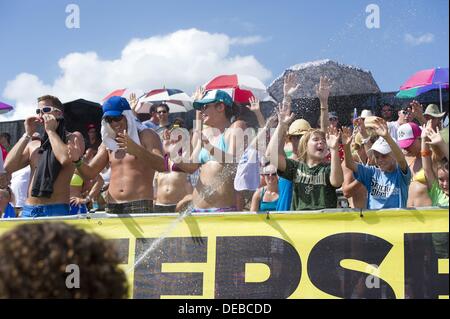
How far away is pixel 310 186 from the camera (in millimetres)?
4621

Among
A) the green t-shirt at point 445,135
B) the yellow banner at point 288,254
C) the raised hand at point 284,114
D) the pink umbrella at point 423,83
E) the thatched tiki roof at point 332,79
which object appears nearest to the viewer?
the green t-shirt at point 445,135

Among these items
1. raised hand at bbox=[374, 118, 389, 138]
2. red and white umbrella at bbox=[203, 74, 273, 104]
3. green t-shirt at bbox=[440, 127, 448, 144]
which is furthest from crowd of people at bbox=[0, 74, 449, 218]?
red and white umbrella at bbox=[203, 74, 273, 104]

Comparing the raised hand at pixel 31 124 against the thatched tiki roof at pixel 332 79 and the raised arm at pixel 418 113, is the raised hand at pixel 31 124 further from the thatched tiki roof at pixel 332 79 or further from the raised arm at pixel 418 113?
the raised arm at pixel 418 113

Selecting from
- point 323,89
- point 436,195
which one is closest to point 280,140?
point 323,89

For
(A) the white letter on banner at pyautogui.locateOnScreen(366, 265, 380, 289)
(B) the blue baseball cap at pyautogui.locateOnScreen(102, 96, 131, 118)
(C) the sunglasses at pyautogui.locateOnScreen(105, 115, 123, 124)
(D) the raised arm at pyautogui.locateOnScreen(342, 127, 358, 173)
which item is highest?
(B) the blue baseball cap at pyautogui.locateOnScreen(102, 96, 131, 118)

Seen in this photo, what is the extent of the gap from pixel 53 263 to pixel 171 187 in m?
4.83

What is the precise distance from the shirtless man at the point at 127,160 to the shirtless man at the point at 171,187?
1.11 metres

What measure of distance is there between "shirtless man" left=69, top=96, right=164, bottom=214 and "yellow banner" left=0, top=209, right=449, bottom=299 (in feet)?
1.49

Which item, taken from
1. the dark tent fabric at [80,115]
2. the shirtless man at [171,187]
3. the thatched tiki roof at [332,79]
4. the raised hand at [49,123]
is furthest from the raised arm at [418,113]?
the dark tent fabric at [80,115]

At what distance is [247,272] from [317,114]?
3.25 metres

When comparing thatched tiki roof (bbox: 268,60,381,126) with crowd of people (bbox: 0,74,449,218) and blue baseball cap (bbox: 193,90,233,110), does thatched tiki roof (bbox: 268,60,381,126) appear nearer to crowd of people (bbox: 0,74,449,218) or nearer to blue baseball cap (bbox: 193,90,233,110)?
crowd of people (bbox: 0,74,449,218)

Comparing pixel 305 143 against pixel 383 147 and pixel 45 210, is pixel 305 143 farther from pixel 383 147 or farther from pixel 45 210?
pixel 45 210

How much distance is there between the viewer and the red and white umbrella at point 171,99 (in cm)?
935

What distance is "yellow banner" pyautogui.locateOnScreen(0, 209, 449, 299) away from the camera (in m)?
3.90
